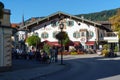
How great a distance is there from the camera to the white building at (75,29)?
268 ft

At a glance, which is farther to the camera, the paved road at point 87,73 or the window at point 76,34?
the window at point 76,34

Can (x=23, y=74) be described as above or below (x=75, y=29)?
below

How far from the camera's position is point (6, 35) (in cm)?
2872

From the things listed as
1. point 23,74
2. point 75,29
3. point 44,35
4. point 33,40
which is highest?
point 75,29

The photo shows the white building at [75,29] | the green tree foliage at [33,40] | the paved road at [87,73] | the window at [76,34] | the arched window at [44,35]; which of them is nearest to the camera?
the paved road at [87,73]

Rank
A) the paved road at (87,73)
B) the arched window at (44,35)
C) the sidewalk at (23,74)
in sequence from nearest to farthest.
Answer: the paved road at (87,73), the sidewalk at (23,74), the arched window at (44,35)

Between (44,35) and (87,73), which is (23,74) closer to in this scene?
(87,73)

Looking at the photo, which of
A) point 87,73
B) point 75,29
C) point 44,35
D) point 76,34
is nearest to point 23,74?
point 87,73

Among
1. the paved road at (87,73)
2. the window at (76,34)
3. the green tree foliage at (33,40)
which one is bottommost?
the paved road at (87,73)

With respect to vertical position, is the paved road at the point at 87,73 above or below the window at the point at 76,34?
below

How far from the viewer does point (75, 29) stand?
8256 cm

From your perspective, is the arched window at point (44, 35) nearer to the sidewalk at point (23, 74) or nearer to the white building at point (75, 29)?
the white building at point (75, 29)

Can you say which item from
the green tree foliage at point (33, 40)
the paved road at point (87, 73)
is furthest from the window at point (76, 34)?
the paved road at point (87, 73)

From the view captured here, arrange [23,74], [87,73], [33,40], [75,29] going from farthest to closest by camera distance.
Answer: [75,29] → [33,40] → [87,73] → [23,74]
